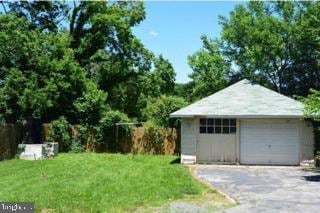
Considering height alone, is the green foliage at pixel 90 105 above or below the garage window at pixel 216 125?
above

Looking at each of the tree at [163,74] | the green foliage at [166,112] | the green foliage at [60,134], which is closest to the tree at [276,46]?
the tree at [163,74]

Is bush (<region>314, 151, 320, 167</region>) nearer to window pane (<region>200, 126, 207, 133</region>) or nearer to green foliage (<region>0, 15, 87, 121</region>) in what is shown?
window pane (<region>200, 126, 207, 133</region>)

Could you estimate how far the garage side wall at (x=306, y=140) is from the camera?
917 inches

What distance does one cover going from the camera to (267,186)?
1561 centimetres

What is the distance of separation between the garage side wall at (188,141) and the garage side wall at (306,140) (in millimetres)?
4988

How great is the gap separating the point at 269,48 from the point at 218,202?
A: 2405 cm

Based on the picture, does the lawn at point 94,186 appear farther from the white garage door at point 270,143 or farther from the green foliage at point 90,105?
the green foliage at point 90,105

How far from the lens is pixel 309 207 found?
11781mm

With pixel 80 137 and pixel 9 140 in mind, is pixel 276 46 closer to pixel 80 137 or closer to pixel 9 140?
pixel 80 137

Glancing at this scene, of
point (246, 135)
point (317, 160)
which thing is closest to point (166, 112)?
point (246, 135)

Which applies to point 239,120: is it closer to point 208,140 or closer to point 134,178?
point 208,140

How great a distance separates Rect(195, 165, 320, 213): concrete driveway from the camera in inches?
471

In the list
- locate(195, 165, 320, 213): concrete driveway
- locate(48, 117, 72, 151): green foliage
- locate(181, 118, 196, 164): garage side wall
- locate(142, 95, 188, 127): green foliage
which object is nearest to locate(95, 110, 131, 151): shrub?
locate(48, 117, 72, 151): green foliage

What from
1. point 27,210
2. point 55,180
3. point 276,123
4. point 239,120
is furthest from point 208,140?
point 27,210
